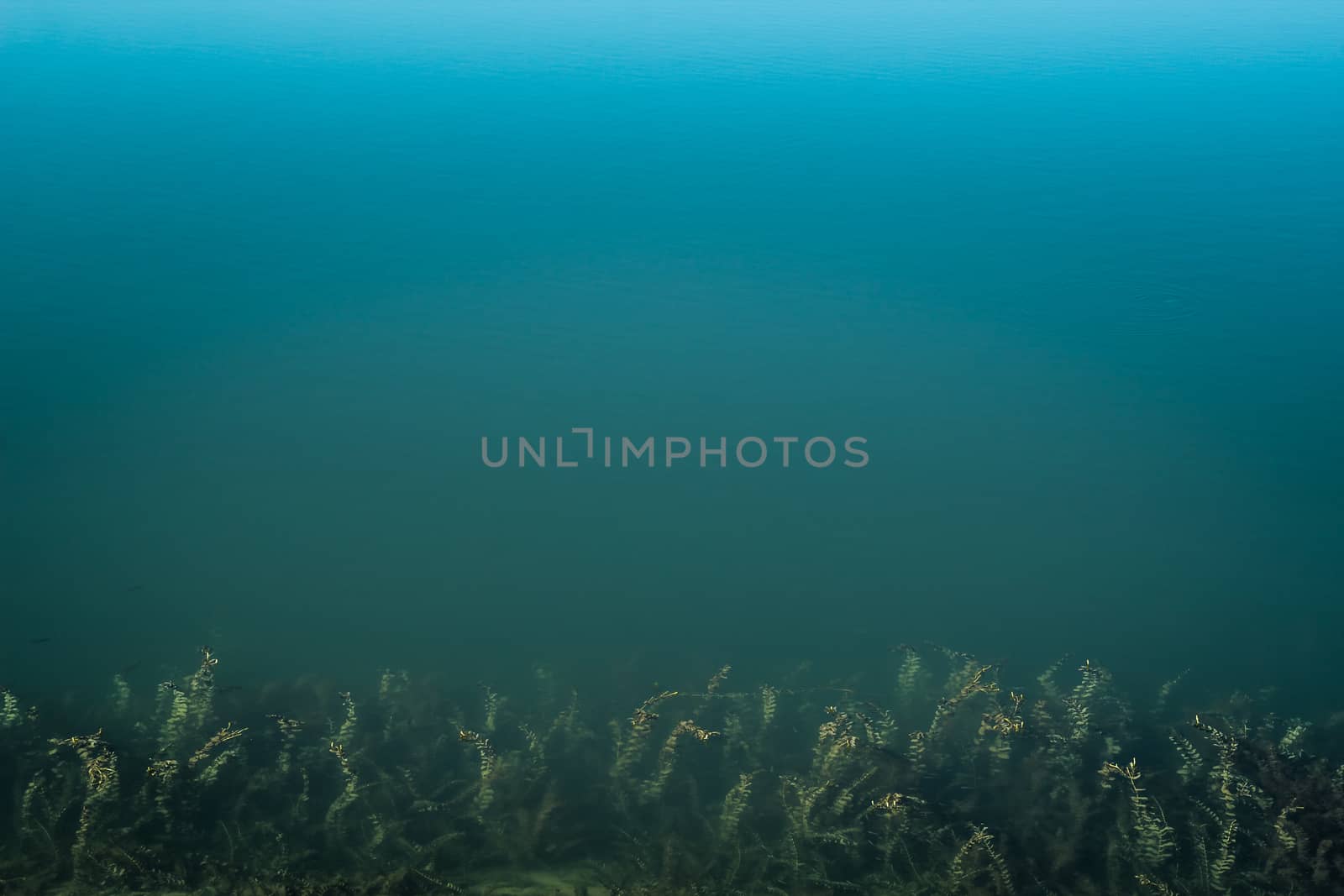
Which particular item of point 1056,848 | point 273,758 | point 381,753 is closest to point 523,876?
point 381,753

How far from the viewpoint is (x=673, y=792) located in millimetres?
2910

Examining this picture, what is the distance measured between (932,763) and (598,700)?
0.97 meters

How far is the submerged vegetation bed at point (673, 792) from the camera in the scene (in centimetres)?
266

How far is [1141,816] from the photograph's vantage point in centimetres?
276

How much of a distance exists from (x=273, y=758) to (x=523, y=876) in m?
0.78

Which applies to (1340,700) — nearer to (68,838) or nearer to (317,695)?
(317,695)

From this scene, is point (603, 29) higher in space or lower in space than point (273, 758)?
higher

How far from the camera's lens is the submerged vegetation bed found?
2.66 metres

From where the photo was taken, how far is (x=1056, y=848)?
2.72 metres

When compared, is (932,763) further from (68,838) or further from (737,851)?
Result: (68,838)

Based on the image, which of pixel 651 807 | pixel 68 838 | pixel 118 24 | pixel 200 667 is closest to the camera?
pixel 68 838

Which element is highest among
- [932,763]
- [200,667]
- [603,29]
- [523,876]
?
[603,29]

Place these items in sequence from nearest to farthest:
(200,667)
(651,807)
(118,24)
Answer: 1. (651,807)
2. (200,667)
3. (118,24)

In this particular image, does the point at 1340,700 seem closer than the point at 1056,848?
No
